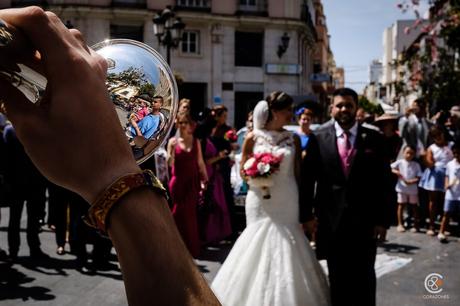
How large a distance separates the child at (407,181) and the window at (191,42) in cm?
2006

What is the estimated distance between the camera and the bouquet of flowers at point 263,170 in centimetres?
505

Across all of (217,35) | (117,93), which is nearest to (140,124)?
(117,93)

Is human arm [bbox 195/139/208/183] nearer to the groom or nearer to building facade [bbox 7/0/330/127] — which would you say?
the groom

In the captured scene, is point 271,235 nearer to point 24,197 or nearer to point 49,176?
point 24,197

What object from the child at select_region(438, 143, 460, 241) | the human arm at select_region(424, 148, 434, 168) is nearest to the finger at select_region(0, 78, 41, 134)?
the child at select_region(438, 143, 460, 241)

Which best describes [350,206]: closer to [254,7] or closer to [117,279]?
[117,279]

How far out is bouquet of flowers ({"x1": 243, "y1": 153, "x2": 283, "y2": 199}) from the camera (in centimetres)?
505

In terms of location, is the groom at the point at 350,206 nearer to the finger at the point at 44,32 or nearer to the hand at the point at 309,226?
the hand at the point at 309,226

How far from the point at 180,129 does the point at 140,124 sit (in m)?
5.33

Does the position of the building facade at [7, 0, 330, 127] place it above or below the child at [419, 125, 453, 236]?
above

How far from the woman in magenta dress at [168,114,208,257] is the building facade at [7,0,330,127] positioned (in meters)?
20.6

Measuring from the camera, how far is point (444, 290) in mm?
5504

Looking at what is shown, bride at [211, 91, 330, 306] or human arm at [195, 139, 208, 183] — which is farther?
human arm at [195, 139, 208, 183]

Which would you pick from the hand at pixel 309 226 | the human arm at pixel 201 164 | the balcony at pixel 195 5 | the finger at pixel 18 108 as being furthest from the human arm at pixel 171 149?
the balcony at pixel 195 5
